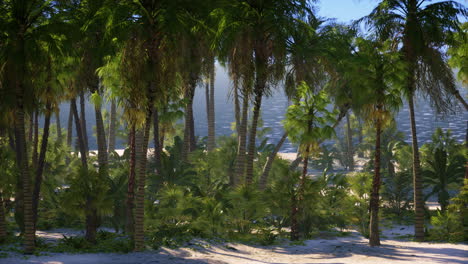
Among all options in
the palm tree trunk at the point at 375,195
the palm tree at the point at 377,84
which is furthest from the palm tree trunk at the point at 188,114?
the palm tree trunk at the point at 375,195

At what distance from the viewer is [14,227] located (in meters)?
21.4

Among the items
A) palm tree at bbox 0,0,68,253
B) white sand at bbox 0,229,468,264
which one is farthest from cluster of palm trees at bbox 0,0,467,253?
white sand at bbox 0,229,468,264

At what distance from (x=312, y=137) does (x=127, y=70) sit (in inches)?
282

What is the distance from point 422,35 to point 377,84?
341 centimetres

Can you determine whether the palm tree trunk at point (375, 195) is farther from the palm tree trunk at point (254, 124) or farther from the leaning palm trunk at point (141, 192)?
the leaning palm trunk at point (141, 192)

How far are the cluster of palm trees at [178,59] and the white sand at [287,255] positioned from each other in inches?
35.9

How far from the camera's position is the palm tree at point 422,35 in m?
19.1

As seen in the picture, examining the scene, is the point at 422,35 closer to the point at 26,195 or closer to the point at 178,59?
the point at 178,59

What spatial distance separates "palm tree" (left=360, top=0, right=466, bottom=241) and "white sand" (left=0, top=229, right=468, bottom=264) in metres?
4.15


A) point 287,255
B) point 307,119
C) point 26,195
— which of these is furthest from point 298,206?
point 26,195

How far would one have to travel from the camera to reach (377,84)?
17.5 metres

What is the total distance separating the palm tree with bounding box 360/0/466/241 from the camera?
1914cm

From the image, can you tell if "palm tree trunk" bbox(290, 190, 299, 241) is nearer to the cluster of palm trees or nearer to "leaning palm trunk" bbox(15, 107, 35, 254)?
the cluster of palm trees

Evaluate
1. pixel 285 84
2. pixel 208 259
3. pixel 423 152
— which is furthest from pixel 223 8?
pixel 423 152
